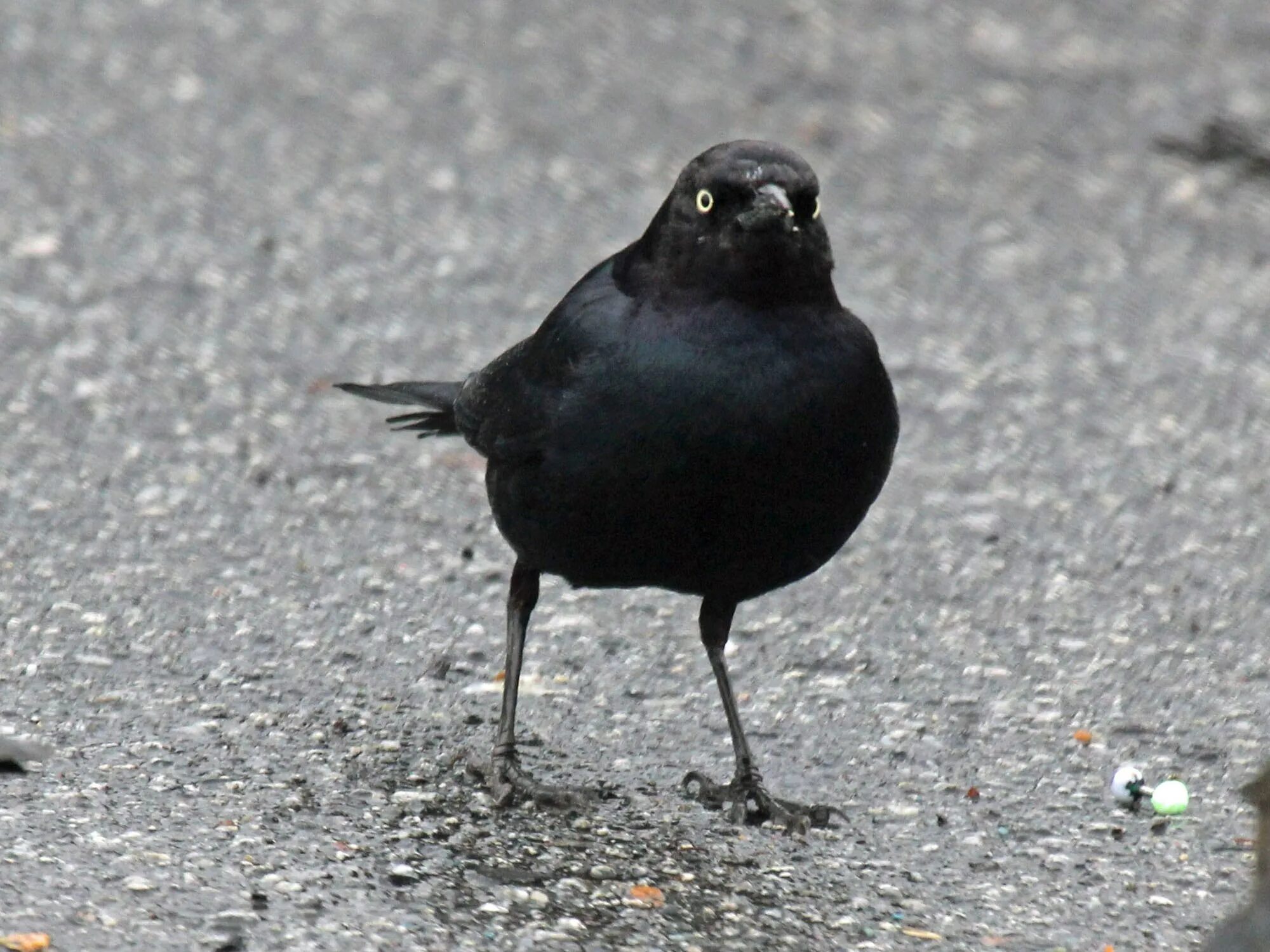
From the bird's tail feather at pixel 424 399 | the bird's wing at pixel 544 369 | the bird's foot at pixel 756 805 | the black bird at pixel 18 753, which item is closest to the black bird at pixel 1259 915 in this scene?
the bird's foot at pixel 756 805

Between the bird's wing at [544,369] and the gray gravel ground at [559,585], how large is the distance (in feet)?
2.38

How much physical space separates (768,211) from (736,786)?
1.22m

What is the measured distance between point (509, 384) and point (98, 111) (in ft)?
17.4

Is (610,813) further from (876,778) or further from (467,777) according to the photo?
(876,778)

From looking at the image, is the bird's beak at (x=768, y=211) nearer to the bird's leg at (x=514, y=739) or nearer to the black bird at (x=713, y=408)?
the black bird at (x=713, y=408)

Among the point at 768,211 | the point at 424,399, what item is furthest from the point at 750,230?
the point at 424,399

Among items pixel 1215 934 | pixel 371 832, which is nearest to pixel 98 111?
pixel 371 832

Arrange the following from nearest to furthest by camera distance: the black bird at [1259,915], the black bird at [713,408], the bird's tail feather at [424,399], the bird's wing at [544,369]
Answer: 1. the black bird at [1259,915]
2. the black bird at [713,408]
3. the bird's wing at [544,369]
4. the bird's tail feather at [424,399]

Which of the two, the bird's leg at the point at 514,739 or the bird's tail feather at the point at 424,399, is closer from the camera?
the bird's leg at the point at 514,739

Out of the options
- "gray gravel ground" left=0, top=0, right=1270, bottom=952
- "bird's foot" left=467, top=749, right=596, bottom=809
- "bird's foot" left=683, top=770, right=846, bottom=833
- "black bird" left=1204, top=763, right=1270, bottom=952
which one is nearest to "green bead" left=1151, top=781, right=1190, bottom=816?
"gray gravel ground" left=0, top=0, right=1270, bottom=952

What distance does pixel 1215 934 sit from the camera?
2.98m

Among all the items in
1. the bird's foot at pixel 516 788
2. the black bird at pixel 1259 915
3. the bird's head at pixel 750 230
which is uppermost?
the bird's head at pixel 750 230

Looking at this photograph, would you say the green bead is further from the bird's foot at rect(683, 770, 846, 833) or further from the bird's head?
the bird's head

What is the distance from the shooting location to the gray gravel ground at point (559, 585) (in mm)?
3984
